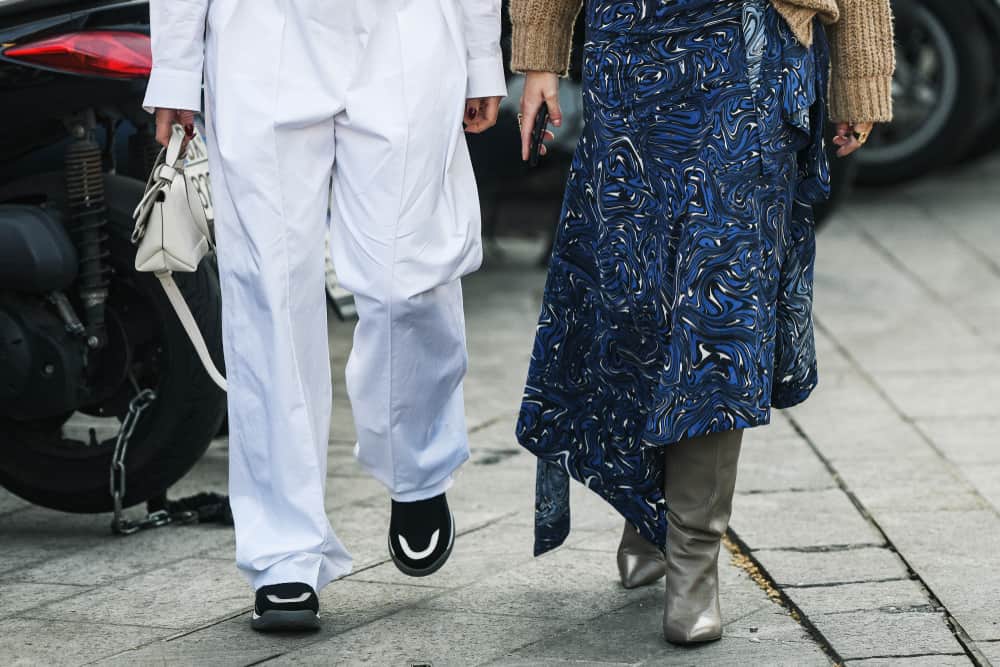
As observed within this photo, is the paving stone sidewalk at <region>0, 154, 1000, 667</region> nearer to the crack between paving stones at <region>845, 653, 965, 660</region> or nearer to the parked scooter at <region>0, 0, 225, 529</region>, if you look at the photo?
the crack between paving stones at <region>845, 653, 965, 660</region>

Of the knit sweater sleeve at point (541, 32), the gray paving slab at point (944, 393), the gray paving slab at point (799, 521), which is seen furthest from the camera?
the gray paving slab at point (944, 393)

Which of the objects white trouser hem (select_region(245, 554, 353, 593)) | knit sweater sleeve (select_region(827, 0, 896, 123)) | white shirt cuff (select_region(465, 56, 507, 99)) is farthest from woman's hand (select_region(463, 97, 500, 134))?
white trouser hem (select_region(245, 554, 353, 593))

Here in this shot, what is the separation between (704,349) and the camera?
287cm

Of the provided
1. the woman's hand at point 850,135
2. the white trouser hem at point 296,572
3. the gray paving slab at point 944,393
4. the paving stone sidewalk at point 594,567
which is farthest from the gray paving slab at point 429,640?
the gray paving slab at point 944,393

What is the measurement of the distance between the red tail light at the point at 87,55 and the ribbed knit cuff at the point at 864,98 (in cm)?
143

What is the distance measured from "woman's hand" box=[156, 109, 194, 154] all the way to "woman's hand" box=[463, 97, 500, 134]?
0.52 metres

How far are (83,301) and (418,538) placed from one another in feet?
3.13

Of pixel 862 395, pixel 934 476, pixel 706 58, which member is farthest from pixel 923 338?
pixel 706 58

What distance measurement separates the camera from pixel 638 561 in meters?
3.31

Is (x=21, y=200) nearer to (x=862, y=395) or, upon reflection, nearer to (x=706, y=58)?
(x=706, y=58)

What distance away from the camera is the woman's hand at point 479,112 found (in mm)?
3191

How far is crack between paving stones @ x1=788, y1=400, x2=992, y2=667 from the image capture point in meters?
2.94

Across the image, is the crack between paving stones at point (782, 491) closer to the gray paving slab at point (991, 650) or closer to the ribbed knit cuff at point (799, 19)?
the gray paving slab at point (991, 650)

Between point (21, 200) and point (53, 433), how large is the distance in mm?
527
